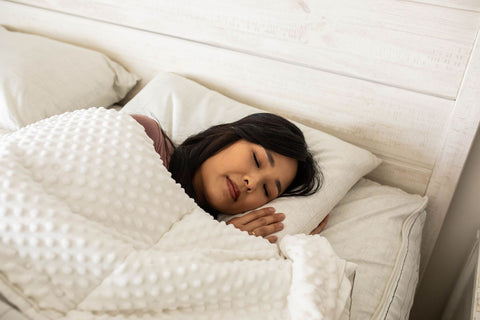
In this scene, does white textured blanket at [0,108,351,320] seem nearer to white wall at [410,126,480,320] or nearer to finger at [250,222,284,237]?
finger at [250,222,284,237]

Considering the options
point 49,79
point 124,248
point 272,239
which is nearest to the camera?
point 124,248

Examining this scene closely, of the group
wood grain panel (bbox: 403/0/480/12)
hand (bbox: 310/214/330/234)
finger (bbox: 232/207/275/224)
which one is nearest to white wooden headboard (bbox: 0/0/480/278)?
wood grain panel (bbox: 403/0/480/12)

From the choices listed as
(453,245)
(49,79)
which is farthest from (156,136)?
(453,245)

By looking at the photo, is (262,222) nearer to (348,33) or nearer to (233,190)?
(233,190)

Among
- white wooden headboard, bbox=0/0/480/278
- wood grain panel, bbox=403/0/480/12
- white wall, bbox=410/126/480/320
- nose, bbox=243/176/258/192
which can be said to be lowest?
white wall, bbox=410/126/480/320

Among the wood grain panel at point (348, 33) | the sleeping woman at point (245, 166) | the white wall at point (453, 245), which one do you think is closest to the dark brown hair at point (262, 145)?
the sleeping woman at point (245, 166)

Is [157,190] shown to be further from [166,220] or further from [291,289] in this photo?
[291,289]

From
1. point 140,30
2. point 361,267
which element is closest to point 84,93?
point 140,30

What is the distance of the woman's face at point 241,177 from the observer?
3.06 feet

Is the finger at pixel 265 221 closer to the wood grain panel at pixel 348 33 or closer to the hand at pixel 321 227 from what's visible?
the hand at pixel 321 227

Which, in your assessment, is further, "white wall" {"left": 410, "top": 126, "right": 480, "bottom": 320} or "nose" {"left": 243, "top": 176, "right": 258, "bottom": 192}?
"white wall" {"left": 410, "top": 126, "right": 480, "bottom": 320}

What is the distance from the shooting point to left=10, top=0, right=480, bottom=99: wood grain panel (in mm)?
956

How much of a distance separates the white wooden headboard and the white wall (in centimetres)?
7

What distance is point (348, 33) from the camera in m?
1.03
